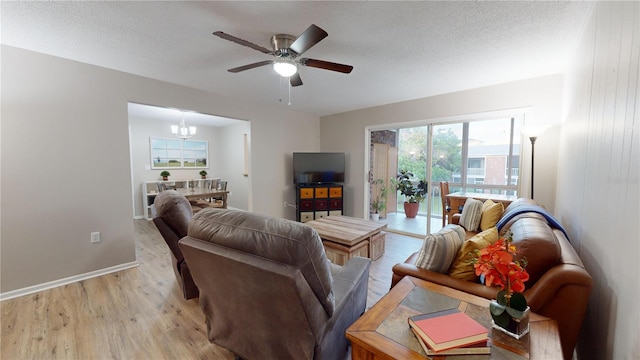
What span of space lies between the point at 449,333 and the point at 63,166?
3721 mm

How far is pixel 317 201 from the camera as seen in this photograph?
472 cm

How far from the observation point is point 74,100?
Result: 258 cm

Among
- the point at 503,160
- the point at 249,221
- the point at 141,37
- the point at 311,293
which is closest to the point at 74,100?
the point at 141,37

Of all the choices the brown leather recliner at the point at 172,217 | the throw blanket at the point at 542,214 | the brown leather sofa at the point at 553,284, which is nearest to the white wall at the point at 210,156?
the brown leather recliner at the point at 172,217

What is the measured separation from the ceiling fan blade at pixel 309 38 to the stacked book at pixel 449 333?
1.75 meters

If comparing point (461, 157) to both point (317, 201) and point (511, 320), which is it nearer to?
point (317, 201)

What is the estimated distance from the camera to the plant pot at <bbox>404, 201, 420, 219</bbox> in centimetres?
529

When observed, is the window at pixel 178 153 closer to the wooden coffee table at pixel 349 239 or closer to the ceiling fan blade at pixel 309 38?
the wooden coffee table at pixel 349 239

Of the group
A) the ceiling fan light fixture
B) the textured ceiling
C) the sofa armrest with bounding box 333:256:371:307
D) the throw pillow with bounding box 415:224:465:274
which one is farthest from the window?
the throw pillow with bounding box 415:224:465:274

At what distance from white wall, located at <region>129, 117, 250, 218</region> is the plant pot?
403 cm

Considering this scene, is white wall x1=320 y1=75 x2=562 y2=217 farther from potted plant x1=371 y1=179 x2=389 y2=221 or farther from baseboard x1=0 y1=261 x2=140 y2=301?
baseboard x1=0 y1=261 x2=140 y2=301

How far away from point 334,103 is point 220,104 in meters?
1.98

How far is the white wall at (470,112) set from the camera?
304cm

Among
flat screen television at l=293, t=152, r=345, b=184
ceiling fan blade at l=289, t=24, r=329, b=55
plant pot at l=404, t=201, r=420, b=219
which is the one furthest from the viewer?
plant pot at l=404, t=201, r=420, b=219
